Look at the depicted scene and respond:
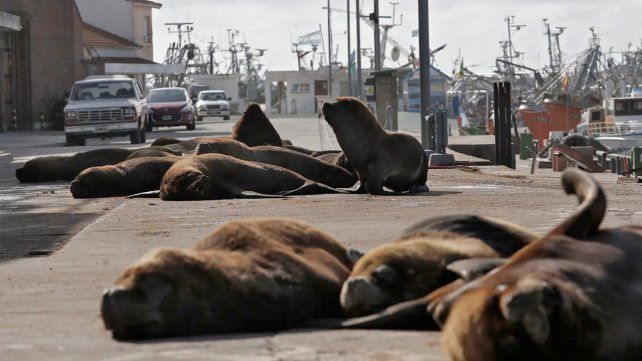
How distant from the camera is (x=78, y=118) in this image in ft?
136

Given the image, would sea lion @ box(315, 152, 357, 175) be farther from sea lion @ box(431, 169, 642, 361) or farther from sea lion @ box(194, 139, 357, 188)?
sea lion @ box(431, 169, 642, 361)

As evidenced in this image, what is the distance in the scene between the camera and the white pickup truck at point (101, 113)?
136ft

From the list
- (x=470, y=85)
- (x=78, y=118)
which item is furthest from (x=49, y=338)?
(x=470, y=85)

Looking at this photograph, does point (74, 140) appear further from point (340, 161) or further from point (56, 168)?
point (340, 161)

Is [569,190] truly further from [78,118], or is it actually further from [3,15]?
[3,15]

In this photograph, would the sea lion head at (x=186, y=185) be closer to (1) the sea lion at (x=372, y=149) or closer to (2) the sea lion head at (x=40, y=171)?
(1) the sea lion at (x=372, y=149)

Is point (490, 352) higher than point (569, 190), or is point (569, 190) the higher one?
point (569, 190)

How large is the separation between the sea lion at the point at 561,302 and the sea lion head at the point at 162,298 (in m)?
0.97

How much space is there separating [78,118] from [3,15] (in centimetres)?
1354

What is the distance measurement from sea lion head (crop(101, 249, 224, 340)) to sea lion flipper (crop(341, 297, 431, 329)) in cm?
63

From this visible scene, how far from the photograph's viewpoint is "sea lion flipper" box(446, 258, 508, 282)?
5.30m

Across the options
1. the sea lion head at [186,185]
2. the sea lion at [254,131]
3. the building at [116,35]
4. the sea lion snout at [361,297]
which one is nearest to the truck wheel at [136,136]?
the sea lion at [254,131]

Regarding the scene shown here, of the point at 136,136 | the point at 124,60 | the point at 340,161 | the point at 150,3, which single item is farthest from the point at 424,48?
the point at 150,3

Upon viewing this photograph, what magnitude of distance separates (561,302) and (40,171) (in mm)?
15396
